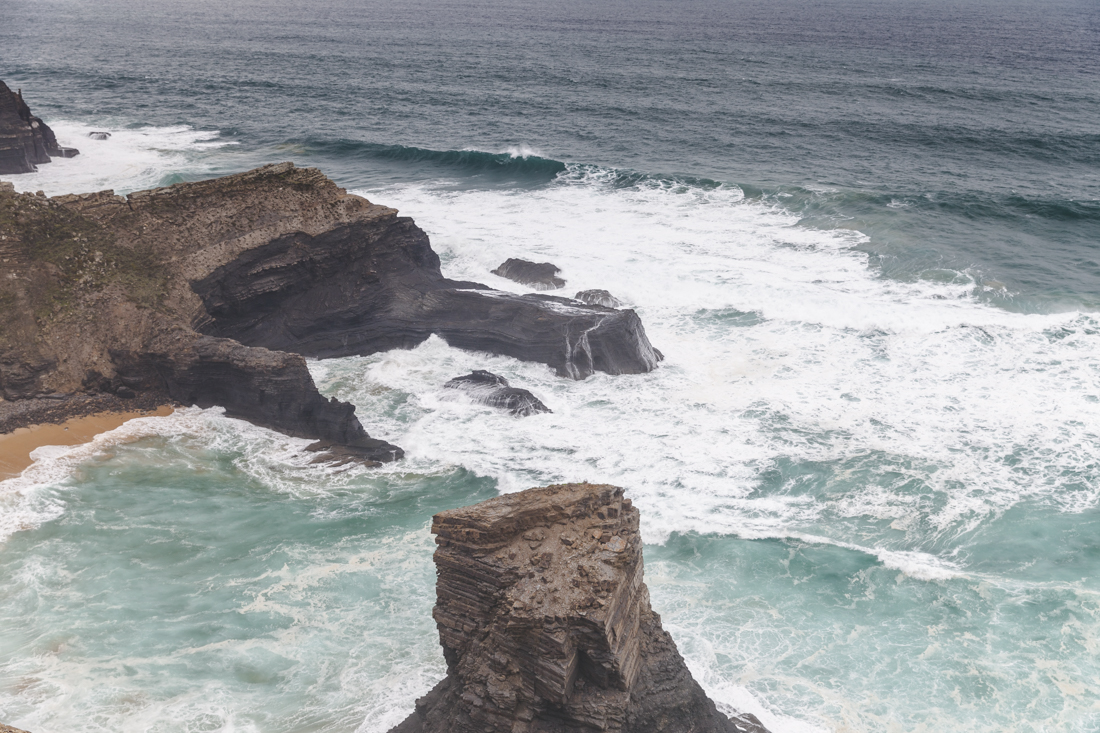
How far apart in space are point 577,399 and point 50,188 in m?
34.0

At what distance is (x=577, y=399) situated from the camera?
82.6 feet

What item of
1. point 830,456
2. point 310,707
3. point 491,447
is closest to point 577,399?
point 491,447

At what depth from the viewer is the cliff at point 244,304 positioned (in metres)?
22.8

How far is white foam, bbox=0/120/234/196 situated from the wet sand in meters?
25.1

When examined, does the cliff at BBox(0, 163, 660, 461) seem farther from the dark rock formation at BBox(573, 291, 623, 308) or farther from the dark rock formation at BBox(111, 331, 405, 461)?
the dark rock formation at BBox(573, 291, 623, 308)

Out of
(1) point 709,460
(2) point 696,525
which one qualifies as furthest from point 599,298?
(2) point 696,525

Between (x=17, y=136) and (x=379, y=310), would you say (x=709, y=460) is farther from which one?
(x=17, y=136)

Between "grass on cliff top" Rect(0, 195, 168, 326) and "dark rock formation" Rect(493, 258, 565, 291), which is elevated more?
"grass on cliff top" Rect(0, 195, 168, 326)

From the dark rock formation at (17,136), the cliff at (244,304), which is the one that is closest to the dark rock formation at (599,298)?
the cliff at (244,304)

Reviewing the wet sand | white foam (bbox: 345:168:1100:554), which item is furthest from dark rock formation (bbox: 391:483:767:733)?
the wet sand

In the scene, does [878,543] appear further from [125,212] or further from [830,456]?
[125,212]

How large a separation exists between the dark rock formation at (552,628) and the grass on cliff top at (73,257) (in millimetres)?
16871

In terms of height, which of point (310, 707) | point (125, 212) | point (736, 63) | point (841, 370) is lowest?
point (310, 707)

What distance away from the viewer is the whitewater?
48.6 ft
